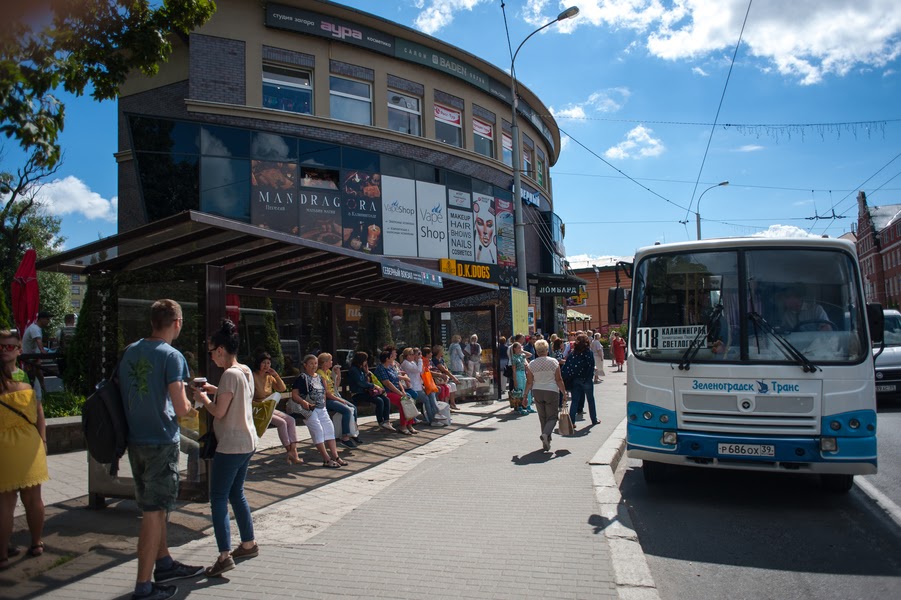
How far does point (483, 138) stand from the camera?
2709 centimetres

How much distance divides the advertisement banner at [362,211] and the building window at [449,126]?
4.14 metres

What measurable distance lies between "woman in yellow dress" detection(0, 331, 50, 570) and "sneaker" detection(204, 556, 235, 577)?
152 cm

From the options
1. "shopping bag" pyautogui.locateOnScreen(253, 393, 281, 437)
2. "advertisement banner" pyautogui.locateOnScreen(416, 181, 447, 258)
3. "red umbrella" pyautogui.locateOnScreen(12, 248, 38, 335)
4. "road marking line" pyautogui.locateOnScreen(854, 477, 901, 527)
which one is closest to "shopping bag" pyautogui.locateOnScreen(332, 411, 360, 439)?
"shopping bag" pyautogui.locateOnScreen(253, 393, 281, 437)

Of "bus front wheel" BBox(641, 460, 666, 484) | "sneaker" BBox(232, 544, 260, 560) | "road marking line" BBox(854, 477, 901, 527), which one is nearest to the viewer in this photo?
"sneaker" BBox(232, 544, 260, 560)

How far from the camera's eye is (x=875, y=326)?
658 centimetres

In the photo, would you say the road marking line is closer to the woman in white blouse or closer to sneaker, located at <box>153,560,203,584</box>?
the woman in white blouse

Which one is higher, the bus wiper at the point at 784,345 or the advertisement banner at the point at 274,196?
the advertisement banner at the point at 274,196

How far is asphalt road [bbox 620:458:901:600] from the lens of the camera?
4.43 metres

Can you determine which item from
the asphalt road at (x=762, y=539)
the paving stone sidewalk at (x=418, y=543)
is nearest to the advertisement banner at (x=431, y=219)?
the paving stone sidewalk at (x=418, y=543)

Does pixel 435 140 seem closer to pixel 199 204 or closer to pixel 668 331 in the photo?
pixel 199 204

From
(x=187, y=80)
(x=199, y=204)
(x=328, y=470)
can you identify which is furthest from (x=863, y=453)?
(x=187, y=80)

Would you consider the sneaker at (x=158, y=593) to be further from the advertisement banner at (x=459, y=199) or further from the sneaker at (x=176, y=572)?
the advertisement banner at (x=459, y=199)

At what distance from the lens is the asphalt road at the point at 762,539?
174 inches

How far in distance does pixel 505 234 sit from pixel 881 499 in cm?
2157
